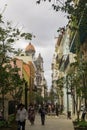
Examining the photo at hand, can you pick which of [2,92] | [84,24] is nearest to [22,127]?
[2,92]

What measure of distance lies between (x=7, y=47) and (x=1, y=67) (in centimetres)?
144

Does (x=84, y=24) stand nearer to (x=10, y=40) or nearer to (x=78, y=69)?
(x=10, y=40)

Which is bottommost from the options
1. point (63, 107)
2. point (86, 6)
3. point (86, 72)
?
point (63, 107)

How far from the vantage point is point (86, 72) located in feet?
97.0

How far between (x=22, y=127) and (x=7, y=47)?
430cm

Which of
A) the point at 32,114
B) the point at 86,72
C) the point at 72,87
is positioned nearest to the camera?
the point at 86,72

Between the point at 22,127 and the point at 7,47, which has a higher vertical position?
the point at 7,47

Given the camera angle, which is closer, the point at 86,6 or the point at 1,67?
the point at 86,6

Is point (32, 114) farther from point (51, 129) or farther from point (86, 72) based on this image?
point (86, 72)

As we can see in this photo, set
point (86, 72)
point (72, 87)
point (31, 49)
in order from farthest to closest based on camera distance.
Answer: point (31, 49), point (72, 87), point (86, 72)

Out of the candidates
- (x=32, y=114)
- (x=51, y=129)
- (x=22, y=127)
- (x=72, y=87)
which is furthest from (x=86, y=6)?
(x=32, y=114)

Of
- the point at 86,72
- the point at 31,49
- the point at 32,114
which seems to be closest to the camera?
the point at 86,72

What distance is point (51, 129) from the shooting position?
3503cm

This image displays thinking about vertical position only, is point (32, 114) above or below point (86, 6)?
below
